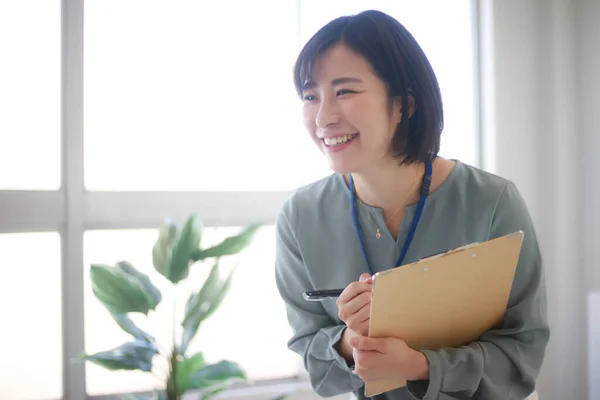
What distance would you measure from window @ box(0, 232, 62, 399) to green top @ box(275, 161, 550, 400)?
91 centimetres

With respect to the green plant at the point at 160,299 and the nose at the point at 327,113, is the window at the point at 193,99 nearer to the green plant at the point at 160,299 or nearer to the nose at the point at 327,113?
the green plant at the point at 160,299

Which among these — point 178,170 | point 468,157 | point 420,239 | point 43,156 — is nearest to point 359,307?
point 420,239

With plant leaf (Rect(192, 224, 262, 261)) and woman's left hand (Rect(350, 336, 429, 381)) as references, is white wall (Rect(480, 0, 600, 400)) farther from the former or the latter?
woman's left hand (Rect(350, 336, 429, 381))

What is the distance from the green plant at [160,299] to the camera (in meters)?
1.11

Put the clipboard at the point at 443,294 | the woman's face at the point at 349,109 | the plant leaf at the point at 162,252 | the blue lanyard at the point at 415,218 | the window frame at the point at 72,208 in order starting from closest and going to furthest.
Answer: the clipboard at the point at 443,294, the woman's face at the point at 349,109, the blue lanyard at the point at 415,218, the plant leaf at the point at 162,252, the window frame at the point at 72,208

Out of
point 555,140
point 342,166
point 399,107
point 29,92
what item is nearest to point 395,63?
point 399,107

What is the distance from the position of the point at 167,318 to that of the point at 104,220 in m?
0.44

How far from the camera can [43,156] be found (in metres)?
1.59

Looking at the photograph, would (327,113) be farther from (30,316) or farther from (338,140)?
(30,316)

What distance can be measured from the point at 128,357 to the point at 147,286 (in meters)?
0.18

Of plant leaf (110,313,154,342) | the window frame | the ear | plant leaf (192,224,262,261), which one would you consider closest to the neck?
the ear

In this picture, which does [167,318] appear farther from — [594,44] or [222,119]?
[594,44]

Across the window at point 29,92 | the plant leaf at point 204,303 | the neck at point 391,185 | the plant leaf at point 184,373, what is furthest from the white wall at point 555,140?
the window at point 29,92

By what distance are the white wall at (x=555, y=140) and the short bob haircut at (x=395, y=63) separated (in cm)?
107
